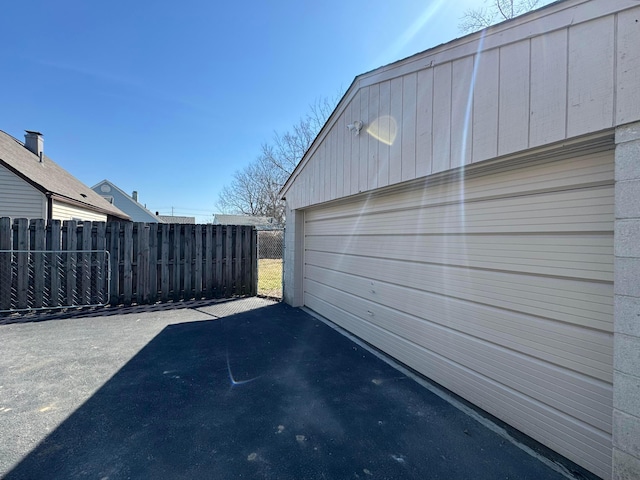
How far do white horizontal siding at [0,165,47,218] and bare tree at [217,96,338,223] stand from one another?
10966 millimetres

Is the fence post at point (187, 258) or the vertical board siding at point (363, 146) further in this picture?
the fence post at point (187, 258)

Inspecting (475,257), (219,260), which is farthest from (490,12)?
(219,260)

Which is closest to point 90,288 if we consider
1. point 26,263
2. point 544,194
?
point 26,263

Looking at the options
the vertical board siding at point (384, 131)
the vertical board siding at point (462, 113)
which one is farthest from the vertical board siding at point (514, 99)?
the vertical board siding at point (384, 131)

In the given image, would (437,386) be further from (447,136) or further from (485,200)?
(447,136)

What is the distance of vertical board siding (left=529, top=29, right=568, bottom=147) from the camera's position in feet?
6.01

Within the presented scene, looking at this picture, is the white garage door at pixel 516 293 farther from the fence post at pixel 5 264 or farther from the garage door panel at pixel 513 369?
the fence post at pixel 5 264

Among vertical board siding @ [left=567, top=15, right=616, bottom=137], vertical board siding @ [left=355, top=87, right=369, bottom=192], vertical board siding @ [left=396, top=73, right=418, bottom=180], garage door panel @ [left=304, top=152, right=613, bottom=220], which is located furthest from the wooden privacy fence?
vertical board siding @ [left=567, top=15, right=616, bottom=137]

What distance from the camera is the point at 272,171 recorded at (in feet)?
68.9

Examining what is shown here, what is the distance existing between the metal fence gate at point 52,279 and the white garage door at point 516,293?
605 centimetres

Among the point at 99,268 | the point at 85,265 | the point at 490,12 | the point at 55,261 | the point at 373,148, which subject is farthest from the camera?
the point at 490,12

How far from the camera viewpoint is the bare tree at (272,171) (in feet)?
53.9

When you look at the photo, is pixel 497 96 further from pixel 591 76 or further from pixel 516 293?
pixel 516 293

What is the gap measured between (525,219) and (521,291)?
58 centimetres
